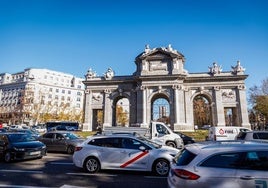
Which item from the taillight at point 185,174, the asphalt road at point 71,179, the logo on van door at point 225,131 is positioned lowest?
the asphalt road at point 71,179

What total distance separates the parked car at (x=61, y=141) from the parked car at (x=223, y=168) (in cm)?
1197

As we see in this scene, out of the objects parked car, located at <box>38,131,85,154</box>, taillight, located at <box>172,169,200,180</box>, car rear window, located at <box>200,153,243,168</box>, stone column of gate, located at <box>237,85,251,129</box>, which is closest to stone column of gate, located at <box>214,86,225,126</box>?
stone column of gate, located at <box>237,85,251,129</box>

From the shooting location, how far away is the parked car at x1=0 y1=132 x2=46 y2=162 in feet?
36.7

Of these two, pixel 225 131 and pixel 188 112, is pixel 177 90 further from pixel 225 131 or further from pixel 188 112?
pixel 225 131

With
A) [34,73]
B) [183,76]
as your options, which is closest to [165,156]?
[183,76]

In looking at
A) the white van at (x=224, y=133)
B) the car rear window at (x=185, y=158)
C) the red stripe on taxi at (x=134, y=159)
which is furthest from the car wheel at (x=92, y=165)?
the white van at (x=224, y=133)

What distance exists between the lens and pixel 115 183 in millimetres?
7129

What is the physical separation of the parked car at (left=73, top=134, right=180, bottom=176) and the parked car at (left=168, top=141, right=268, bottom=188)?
3751 mm

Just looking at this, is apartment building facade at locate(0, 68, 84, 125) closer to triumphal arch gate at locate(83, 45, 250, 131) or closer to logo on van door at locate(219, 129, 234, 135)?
triumphal arch gate at locate(83, 45, 250, 131)

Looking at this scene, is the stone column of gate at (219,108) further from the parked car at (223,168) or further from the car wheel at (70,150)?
the parked car at (223,168)

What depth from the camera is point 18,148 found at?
1124cm

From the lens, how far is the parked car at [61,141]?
49.6ft

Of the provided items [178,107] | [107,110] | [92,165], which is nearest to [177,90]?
[178,107]

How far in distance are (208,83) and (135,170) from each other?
30850mm
